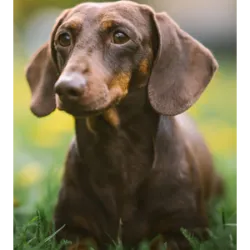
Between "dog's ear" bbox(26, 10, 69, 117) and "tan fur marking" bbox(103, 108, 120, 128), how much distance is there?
0.31m

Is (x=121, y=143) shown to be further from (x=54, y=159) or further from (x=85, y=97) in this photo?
(x=54, y=159)

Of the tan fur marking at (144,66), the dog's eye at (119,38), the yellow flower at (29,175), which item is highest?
the dog's eye at (119,38)

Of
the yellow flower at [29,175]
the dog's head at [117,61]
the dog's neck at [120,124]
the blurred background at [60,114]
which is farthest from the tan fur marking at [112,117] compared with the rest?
the yellow flower at [29,175]

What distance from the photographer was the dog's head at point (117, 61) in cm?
263

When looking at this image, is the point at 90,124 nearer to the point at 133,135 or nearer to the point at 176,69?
the point at 133,135

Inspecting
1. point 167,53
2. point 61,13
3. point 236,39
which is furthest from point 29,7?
point 236,39

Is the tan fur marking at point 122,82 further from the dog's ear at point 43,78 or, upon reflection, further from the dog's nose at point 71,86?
the dog's ear at point 43,78

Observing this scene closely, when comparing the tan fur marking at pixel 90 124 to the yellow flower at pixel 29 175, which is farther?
the yellow flower at pixel 29 175

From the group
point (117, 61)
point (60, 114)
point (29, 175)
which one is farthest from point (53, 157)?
point (117, 61)

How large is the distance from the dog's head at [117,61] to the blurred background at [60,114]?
0.17 m

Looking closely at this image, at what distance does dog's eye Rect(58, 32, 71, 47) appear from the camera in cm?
285

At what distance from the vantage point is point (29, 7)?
3.20 m

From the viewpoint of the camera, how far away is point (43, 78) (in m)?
3.19

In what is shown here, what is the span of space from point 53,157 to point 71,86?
2.15 m
